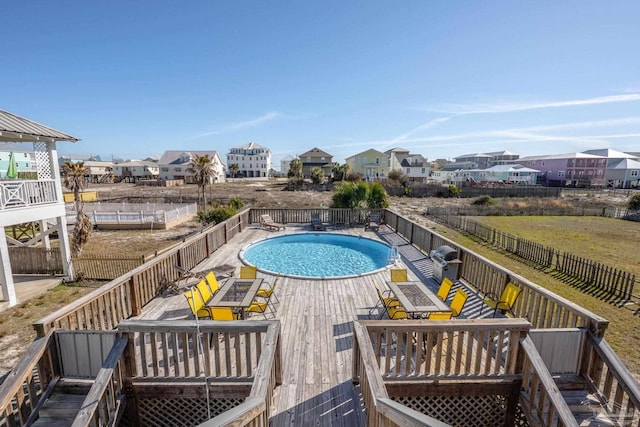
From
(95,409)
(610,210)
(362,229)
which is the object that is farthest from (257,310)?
(610,210)

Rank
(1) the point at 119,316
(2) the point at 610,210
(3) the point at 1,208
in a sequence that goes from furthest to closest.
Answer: (2) the point at 610,210 < (3) the point at 1,208 < (1) the point at 119,316

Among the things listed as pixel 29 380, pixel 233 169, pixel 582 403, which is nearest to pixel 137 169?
pixel 233 169

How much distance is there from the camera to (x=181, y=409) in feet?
13.6

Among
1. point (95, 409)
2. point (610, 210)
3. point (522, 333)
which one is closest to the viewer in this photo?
point (95, 409)

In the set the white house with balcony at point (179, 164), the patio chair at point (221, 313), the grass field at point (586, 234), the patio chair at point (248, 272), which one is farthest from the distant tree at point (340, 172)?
the patio chair at point (221, 313)

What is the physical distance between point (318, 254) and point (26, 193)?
32.6ft

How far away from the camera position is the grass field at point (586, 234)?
13.4 m

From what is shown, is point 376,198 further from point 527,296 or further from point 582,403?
point 582,403

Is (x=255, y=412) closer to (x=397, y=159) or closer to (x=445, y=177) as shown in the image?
(x=397, y=159)

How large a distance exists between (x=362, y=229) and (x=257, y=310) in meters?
9.41

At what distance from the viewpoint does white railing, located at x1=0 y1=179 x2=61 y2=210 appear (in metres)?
8.55

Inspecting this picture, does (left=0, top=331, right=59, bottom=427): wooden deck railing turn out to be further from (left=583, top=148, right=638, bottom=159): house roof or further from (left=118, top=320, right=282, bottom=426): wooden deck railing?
(left=583, top=148, right=638, bottom=159): house roof

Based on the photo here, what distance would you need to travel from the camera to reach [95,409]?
3.33 meters

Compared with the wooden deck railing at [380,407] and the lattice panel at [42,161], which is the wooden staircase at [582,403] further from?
the lattice panel at [42,161]
